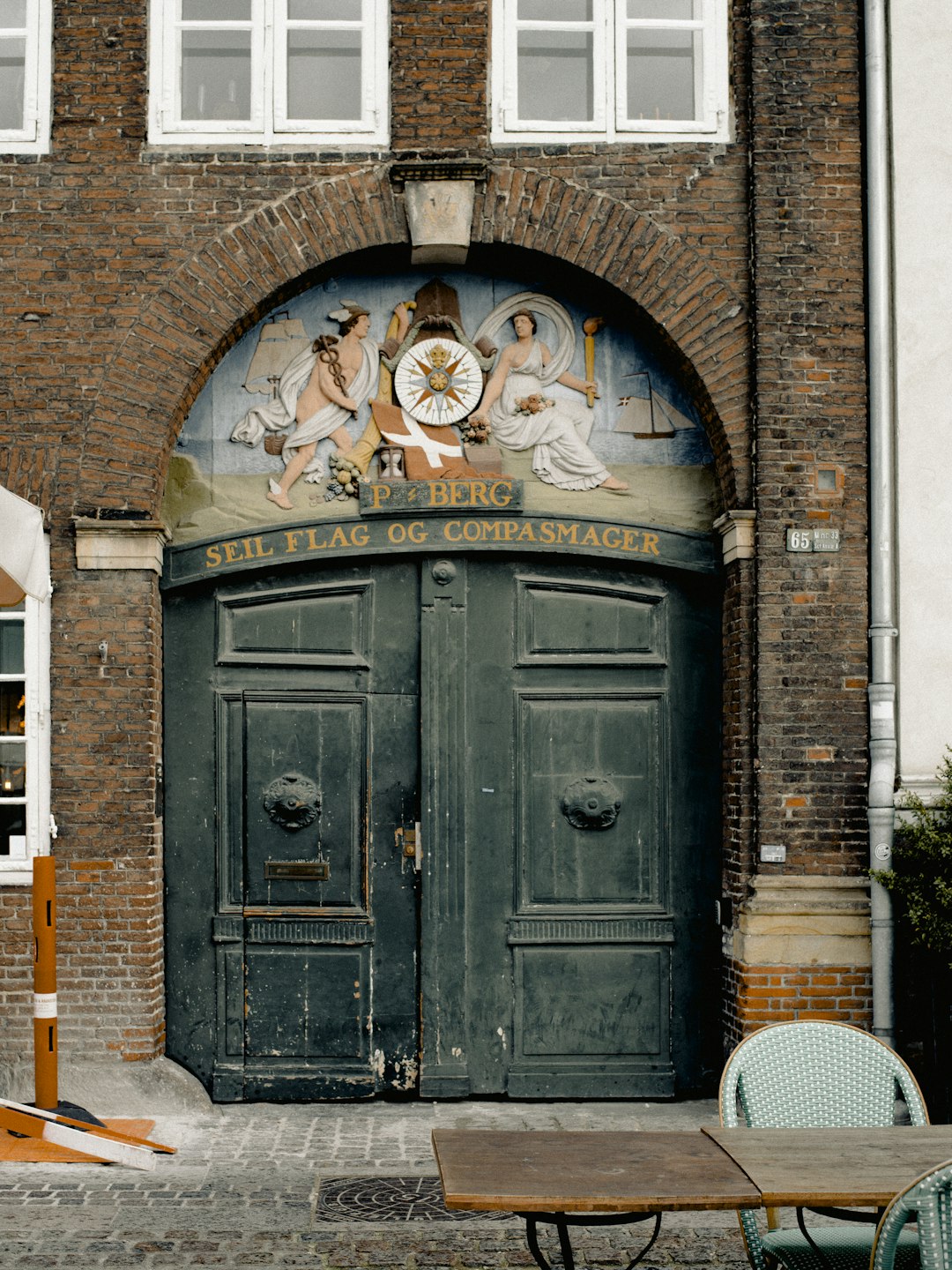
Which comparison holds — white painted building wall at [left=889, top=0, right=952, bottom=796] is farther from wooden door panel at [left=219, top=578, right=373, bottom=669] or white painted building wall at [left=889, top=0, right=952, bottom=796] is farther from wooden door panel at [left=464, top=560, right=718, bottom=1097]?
wooden door panel at [left=219, top=578, right=373, bottom=669]

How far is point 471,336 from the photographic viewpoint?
8.41 meters

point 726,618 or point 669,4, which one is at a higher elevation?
point 669,4

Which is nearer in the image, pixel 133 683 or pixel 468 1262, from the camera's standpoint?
pixel 468 1262

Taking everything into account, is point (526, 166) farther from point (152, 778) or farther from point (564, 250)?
point (152, 778)

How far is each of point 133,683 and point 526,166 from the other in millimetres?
3662

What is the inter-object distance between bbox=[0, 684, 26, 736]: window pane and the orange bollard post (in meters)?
1.30

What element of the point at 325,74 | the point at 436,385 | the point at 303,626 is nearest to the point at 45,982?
the point at 303,626

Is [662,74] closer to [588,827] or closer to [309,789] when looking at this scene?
[588,827]

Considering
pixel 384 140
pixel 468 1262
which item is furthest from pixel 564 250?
pixel 468 1262

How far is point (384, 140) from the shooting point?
812cm

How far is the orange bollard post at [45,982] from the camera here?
22.1ft

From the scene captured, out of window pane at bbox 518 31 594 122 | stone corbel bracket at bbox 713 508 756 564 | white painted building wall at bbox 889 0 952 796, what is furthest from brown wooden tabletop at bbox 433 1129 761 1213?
window pane at bbox 518 31 594 122

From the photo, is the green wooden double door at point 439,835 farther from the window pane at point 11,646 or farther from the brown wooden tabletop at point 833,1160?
the brown wooden tabletop at point 833,1160

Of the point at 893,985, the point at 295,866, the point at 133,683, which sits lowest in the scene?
the point at 893,985
